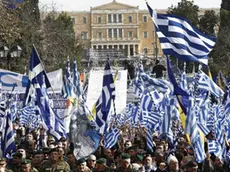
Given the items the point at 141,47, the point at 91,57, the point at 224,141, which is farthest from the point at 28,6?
the point at 141,47

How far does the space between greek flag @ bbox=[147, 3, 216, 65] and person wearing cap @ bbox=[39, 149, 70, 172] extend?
2361 mm

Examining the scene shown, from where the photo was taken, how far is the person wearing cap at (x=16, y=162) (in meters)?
9.82

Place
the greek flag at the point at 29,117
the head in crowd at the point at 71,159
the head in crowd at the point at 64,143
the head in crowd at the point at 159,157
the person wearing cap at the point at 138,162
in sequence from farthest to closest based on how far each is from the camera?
the greek flag at the point at 29,117, the head in crowd at the point at 64,143, the head in crowd at the point at 159,157, the head in crowd at the point at 71,159, the person wearing cap at the point at 138,162

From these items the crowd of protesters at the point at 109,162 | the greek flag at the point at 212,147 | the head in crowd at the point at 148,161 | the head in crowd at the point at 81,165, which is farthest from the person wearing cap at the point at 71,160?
the greek flag at the point at 212,147

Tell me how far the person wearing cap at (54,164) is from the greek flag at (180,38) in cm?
236

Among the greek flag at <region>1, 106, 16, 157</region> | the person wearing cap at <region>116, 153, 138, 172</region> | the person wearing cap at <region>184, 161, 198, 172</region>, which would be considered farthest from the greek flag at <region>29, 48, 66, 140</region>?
the person wearing cap at <region>184, 161, 198, 172</region>

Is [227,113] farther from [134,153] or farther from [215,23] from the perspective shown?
[215,23]

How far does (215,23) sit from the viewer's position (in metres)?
60.5

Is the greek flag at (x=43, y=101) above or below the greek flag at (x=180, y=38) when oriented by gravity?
below

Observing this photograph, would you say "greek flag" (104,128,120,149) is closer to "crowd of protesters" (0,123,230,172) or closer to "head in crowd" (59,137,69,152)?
"crowd of protesters" (0,123,230,172)

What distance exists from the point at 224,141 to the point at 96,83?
1158cm

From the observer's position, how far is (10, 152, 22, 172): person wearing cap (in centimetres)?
982

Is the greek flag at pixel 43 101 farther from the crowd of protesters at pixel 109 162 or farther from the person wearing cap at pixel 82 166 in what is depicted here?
the person wearing cap at pixel 82 166

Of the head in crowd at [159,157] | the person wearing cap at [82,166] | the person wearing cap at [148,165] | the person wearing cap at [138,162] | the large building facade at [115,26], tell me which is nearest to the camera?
the person wearing cap at [82,166]
